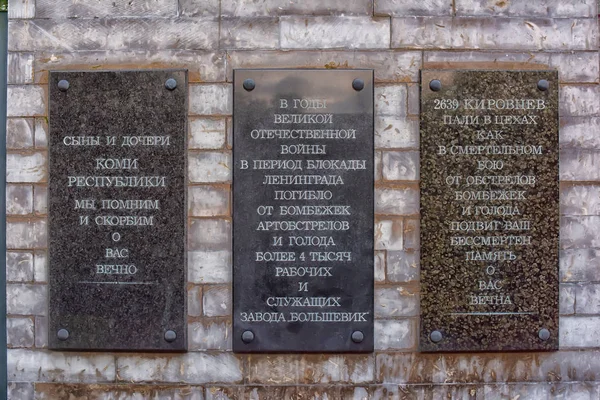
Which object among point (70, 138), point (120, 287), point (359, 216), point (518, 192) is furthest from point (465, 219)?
point (70, 138)

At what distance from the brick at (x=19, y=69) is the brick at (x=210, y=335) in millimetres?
1705

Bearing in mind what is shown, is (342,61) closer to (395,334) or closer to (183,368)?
(395,334)

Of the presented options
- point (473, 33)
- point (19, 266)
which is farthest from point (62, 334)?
point (473, 33)

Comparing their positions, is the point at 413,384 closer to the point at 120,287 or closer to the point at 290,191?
the point at 290,191

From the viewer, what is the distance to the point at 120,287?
3348 mm

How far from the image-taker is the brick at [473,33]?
134 inches

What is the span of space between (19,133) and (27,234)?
0.58 metres

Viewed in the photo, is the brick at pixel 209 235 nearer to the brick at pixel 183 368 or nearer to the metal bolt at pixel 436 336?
the brick at pixel 183 368

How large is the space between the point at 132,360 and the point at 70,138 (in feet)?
4.29

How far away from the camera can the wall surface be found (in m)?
3.39

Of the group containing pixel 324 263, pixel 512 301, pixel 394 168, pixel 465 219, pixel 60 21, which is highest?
pixel 60 21

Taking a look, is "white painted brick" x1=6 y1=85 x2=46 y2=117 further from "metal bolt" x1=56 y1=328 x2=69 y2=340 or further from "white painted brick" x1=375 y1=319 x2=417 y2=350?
"white painted brick" x1=375 y1=319 x2=417 y2=350

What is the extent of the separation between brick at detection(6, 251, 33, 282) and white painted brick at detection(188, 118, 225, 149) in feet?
3.71

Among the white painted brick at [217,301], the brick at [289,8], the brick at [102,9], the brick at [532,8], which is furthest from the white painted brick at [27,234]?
the brick at [532,8]
